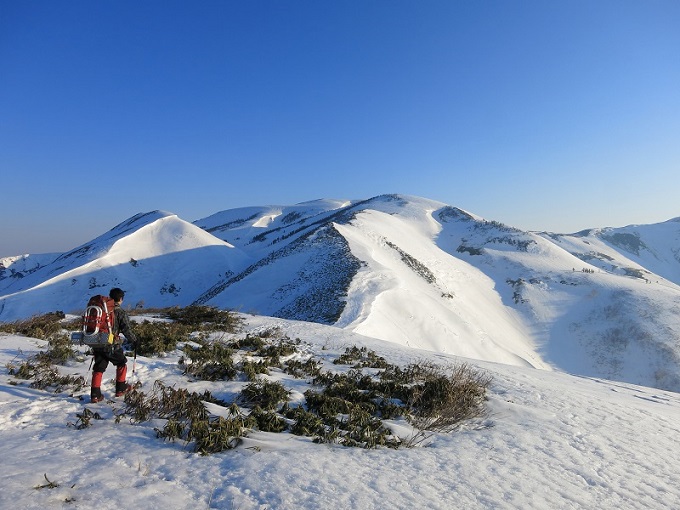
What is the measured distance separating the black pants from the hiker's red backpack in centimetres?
10

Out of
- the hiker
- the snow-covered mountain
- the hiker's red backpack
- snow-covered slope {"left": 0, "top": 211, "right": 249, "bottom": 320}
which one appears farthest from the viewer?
snow-covered slope {"left": 0, "top": 211, "right": 249, "bottom": 320}

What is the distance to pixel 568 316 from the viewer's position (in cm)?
3869

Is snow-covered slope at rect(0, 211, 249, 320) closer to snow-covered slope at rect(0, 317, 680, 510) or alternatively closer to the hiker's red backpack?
the hiker's red backpack

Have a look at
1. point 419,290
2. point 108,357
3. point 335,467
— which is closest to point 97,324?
point 108,357

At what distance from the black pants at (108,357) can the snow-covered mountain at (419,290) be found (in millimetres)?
11981

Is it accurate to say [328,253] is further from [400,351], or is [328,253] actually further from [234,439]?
[234,439]

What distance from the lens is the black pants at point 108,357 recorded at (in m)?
5.50

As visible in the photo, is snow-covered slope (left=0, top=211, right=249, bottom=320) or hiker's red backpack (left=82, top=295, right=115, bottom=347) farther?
snow-covered slope (left=0, top=211, right=249, bottom=320)

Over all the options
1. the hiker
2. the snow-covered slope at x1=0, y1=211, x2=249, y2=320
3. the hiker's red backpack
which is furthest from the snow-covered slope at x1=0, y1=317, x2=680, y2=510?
the snow-covered slope at x1=0, y1=211, x2=249, y2=320

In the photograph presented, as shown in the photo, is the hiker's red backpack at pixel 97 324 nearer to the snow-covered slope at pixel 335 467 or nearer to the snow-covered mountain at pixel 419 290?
the snow-covered slope at pixel 335 467

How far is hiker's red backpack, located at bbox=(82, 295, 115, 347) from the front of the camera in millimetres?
5594

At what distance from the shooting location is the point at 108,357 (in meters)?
5.66

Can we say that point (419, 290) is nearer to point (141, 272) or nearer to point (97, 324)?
point (97, 324)

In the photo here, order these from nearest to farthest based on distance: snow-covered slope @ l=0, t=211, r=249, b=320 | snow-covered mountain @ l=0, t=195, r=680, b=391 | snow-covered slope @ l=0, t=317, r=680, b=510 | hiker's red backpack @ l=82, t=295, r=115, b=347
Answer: snow-covered slope @ l=0, t=317, r=680, b=510 < hiker's red backpack @ l=82, t=295, r=115, b=347 < snow-covered mountain @ l=0, t=195, r=680, b=391 < snow-covered slope @ l=0, t=211, r=249, b=320
